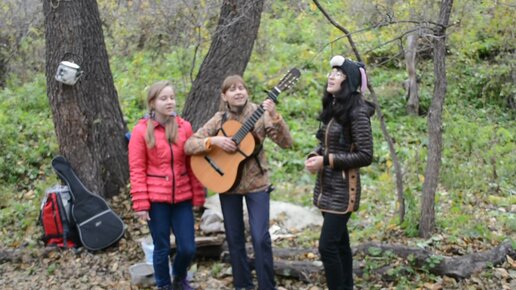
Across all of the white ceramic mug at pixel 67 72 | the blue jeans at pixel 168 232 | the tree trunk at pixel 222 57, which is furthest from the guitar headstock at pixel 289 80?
the white ceramic mug at pixel 67 72

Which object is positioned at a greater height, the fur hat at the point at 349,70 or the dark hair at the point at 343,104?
the fur hat at the point at 349,70

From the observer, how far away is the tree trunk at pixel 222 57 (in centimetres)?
688

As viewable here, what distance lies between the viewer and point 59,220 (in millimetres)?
6289

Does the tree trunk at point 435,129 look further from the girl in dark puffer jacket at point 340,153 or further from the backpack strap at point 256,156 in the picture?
the backpack strap at point 256,156

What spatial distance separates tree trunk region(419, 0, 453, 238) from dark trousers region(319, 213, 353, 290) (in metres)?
1.37

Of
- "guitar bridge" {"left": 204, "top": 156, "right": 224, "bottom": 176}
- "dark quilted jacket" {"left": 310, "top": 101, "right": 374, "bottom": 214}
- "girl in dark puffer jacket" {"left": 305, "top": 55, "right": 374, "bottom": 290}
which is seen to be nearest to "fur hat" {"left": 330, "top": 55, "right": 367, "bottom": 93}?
"girl in dark puffer jacket" {"left": 305, "top": 55, "right": 374, "bottom": 290}

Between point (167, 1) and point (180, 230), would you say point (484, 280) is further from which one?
point (167, 1)

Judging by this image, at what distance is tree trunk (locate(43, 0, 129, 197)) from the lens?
6664 mm

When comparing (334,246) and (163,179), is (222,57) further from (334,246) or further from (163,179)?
(334,246)

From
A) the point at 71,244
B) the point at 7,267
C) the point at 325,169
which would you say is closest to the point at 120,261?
→ the point at 71,244

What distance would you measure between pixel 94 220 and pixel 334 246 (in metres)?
3.09

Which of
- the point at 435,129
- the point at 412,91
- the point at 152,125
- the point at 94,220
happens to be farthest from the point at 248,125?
the point at 412,91

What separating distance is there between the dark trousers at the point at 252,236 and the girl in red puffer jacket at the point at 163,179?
1.12ft

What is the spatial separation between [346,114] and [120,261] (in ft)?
10.3
